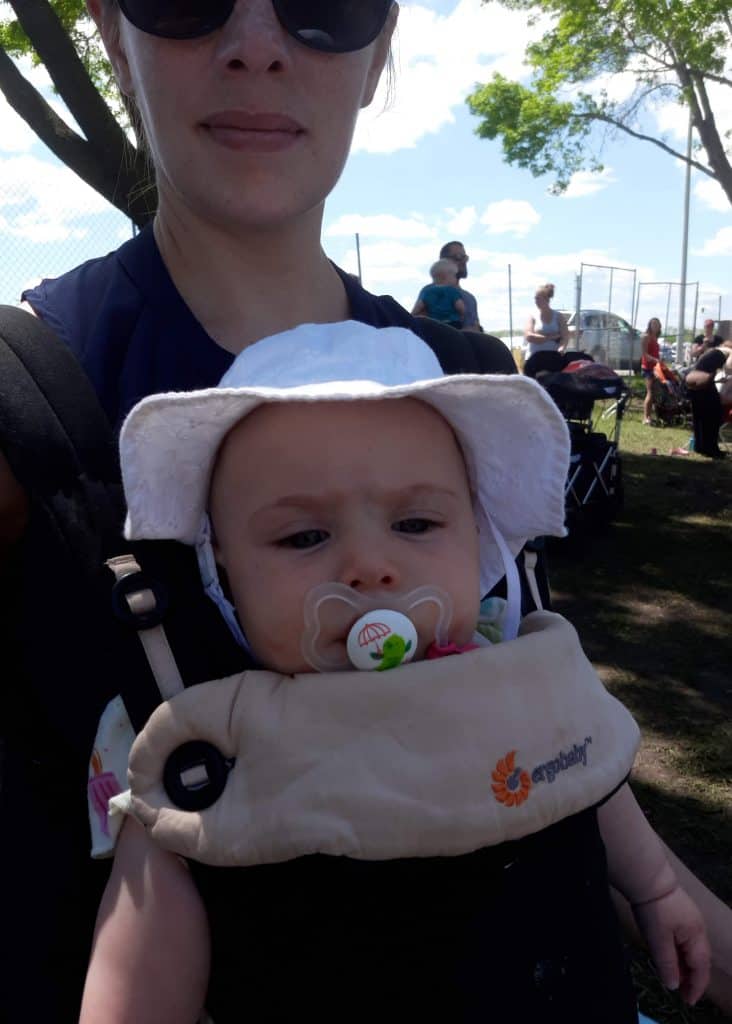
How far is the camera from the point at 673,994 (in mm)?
2928

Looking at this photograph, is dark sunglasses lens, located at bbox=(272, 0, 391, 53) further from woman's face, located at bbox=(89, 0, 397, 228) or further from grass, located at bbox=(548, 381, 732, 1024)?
grass, located at bbox=(548, 381, 732, 1024)

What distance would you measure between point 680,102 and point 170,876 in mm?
17225

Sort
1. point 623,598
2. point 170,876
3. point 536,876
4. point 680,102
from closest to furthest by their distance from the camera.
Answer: point 170,876 → point 536,876 → point 623,598 → point 680,102

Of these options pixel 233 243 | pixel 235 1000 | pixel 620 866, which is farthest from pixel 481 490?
Result: pixel 235 1000

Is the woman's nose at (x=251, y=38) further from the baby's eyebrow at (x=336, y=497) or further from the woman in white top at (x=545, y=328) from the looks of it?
the woman in white top at (x=545, y=328)

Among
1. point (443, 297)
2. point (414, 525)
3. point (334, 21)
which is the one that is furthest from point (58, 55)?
point (414, 525)

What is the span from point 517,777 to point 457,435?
452mm

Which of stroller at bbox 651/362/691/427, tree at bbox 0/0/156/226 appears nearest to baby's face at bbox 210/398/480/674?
tree at bbox 0/0/156/226

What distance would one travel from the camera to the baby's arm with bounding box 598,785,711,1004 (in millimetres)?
1345

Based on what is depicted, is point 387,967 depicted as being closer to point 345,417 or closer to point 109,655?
point 109,655

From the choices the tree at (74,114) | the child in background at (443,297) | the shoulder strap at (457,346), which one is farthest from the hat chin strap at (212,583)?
the child in background at (443,297)

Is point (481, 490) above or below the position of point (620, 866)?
above

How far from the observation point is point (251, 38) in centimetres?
119

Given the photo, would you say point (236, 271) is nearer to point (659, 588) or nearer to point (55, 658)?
point (55, 658)
